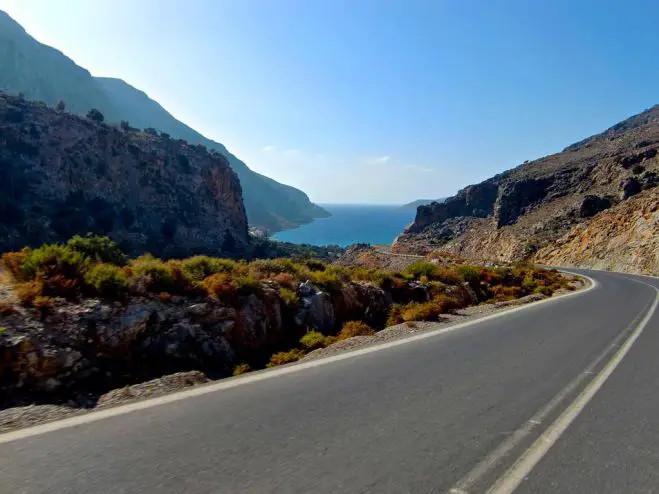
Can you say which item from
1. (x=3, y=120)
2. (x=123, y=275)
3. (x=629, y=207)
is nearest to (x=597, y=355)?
(x=123, y=275)

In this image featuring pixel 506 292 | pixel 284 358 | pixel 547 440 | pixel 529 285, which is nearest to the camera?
pixel 547 440

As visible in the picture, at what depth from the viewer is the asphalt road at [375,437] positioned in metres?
2.92

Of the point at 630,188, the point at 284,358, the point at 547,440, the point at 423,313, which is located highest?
the point at 630,188

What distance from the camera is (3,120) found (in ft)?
190

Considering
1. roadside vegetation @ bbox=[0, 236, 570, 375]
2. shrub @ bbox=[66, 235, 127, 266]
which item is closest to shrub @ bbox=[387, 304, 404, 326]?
roadside vegetation @ bbox=[0, 236, 570, 375]

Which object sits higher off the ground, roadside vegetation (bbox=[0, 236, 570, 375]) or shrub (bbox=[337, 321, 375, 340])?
roadside vegetation (bbox=[0, 236, 570, 375])

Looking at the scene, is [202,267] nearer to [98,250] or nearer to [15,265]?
[98,250]

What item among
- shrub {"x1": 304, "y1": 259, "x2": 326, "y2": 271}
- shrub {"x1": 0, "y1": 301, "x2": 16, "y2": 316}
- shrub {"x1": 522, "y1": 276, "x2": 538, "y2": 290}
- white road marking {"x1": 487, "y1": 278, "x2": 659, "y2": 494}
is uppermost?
shrub {"x1": 0, "y1": 301, "x2": 16, "y2": 316}

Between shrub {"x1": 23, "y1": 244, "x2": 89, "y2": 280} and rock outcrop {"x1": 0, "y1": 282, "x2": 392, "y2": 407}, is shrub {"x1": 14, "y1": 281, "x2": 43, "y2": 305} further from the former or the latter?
shrub {"x1": 23, "y1": 244, "x2": 89, "y2": 280}

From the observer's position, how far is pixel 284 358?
721 centimetres

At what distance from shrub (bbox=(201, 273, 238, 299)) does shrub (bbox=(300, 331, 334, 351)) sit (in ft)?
5.51

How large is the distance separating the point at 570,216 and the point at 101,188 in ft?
224

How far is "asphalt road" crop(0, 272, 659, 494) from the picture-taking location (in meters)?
2.92

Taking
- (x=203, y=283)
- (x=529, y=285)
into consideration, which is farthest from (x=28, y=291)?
(x=529, y=285)
